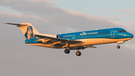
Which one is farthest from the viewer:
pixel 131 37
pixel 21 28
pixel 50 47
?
pixel 21 28

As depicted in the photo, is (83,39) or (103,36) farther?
(83,39)

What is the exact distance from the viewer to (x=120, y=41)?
129ft

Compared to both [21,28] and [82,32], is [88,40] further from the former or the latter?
[21,28]

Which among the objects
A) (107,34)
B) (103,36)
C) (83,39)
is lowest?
(83,39)

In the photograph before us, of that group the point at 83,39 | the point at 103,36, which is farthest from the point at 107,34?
the point at 83,39

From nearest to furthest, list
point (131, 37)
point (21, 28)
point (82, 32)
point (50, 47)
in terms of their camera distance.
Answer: point (131, 37) < point (82, 32) < point (50, 47) < point (21, 28)

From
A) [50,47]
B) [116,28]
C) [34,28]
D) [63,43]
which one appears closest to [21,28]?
[34,28]

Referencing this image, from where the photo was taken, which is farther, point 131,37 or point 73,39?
point 73,39

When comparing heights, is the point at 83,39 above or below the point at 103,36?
below

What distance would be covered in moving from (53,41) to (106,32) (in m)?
9.53

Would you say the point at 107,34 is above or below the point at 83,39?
above

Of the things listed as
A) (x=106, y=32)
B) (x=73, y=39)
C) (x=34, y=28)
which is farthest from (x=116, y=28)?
(x=34, y=28)

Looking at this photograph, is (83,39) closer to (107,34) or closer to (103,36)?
(103,36)

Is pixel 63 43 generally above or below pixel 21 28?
below
